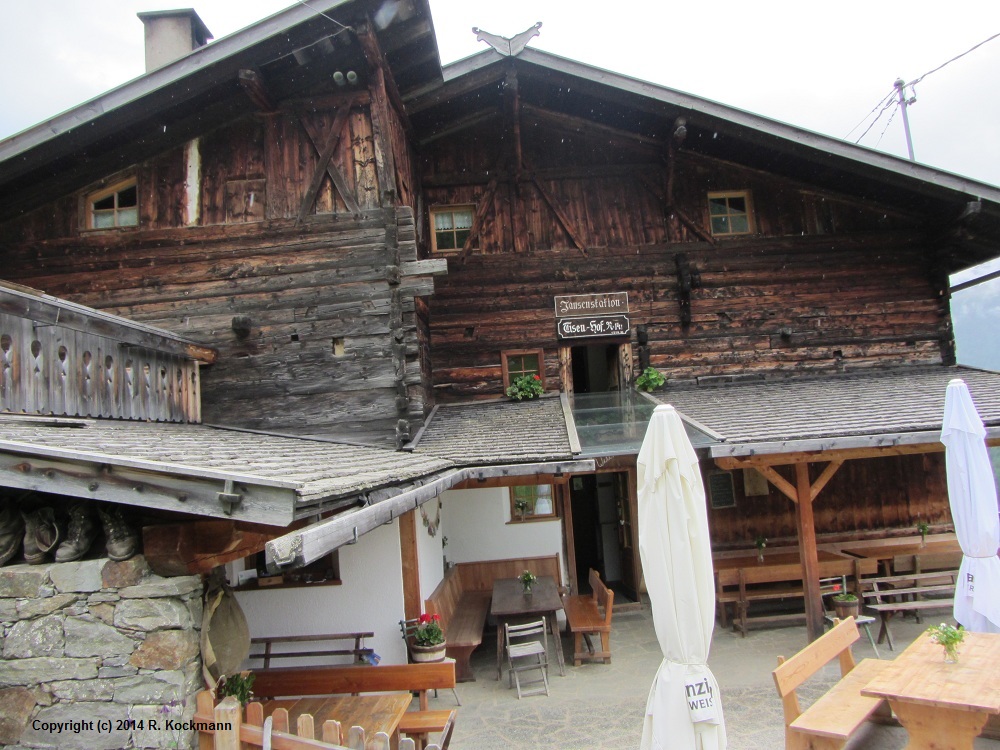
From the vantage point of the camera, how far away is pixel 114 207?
9.23m

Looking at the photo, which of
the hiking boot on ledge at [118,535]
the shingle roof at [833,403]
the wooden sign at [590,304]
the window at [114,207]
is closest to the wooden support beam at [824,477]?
the shingle roof at [833,403]

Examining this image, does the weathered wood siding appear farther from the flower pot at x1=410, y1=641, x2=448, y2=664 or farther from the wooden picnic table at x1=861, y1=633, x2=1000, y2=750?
the wooden picnic table at x1=861, y1=633, x2=1000, y2=750

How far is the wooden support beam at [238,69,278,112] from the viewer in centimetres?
827

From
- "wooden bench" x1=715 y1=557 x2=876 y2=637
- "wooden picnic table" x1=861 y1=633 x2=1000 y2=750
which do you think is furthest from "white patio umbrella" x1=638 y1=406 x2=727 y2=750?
"wooden bench" x1=715 y1=557 x2=876 y2=637

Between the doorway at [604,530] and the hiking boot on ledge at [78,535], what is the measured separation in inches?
341

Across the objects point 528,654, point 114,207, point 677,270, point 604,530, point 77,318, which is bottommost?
point 528,654

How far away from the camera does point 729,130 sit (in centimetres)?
1038

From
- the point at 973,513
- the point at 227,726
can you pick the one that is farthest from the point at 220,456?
the point at 973,513

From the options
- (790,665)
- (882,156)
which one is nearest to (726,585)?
(790,665)

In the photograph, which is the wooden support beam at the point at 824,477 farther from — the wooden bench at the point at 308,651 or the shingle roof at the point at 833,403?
the wooden bench at the point at 308,651

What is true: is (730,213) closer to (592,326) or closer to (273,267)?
(592,326)

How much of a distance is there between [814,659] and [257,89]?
8576mm

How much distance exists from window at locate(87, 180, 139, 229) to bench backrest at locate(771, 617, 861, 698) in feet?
30.2

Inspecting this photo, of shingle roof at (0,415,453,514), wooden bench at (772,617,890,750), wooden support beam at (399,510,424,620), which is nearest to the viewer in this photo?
shingle roof at (0,415,453,514)
